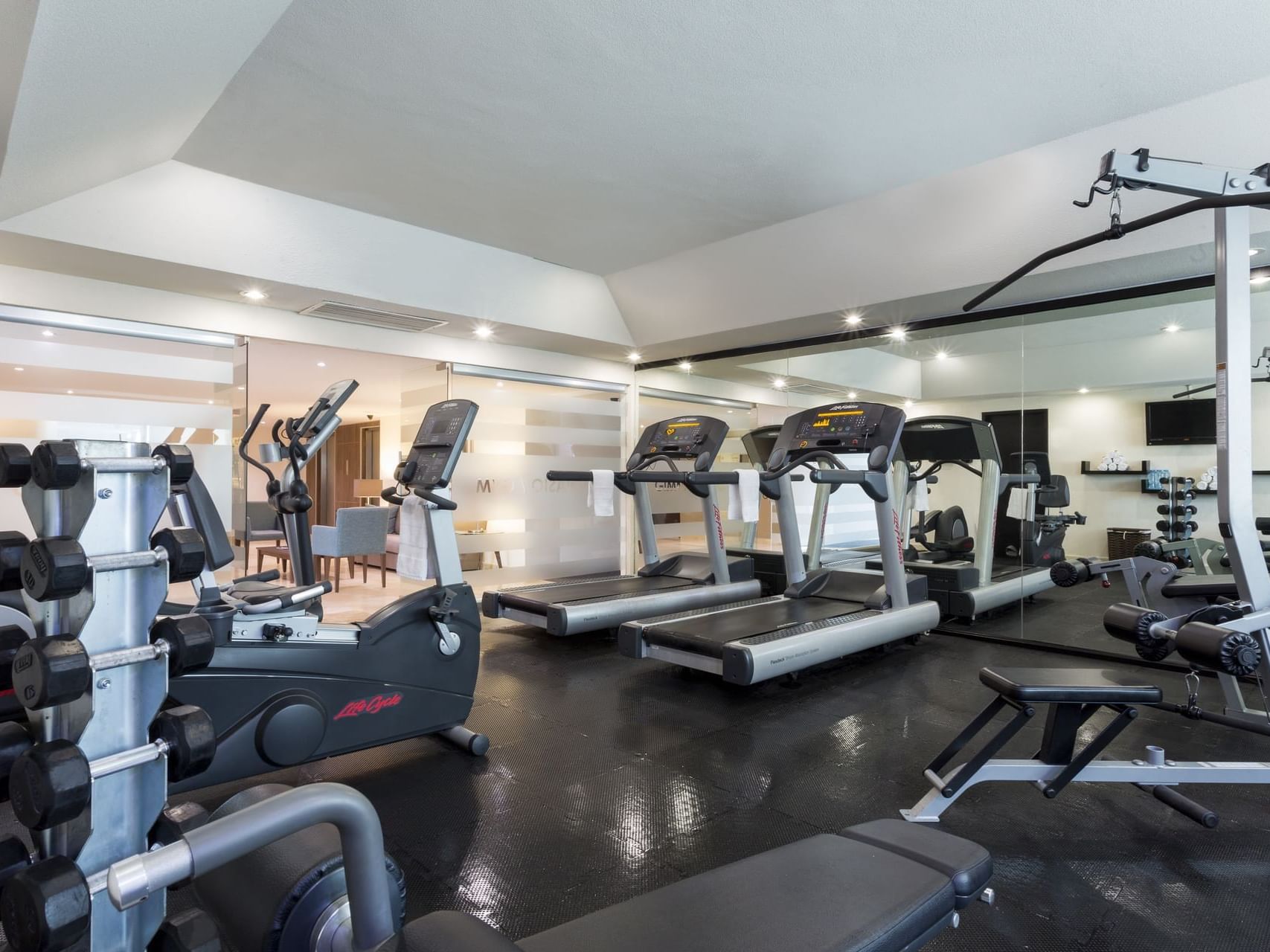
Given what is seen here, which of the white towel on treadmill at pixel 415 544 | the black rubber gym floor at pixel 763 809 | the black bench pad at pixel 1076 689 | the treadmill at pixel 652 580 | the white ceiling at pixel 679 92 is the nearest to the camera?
the black rubber gym floor at pixel 763 809

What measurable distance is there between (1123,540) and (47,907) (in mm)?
5364

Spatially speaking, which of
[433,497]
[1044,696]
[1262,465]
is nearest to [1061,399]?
[1262,465]

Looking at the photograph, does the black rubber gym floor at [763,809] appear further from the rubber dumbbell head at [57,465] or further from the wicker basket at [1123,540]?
the wicker basket at [1123,540]

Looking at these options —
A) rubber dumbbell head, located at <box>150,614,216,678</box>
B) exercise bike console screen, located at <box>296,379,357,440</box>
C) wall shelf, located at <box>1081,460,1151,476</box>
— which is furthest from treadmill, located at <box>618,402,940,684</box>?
rubber dumbbell head, located at <box>150,614,216,678</box>

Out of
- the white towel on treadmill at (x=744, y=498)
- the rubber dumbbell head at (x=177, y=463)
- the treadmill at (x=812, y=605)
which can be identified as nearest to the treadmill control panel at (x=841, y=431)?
the treadmill at (x=812, y=605)

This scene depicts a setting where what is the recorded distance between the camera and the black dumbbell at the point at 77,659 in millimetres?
707

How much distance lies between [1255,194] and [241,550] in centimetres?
554

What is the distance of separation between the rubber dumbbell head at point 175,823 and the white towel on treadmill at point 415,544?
6.88 feet

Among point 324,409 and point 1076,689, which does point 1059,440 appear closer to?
point 1076,689

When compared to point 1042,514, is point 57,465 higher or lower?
higher

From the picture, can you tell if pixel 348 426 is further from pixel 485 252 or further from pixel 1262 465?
pixel 1262 465

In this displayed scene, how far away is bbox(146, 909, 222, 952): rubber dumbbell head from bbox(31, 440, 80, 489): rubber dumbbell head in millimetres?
509

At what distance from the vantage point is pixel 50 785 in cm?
69

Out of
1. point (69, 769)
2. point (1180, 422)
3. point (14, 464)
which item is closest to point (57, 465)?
point (14, 464)
